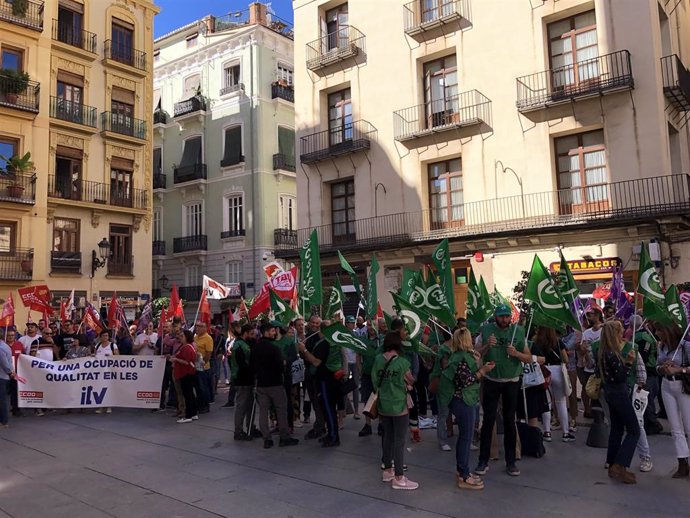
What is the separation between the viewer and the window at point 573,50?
18844 mm

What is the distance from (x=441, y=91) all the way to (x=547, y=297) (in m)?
15.9

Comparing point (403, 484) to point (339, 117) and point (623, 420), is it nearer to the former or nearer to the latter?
point (623, 420)

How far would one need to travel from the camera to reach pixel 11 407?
12.6m

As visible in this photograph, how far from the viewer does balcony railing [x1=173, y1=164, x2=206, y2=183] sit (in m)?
34.7

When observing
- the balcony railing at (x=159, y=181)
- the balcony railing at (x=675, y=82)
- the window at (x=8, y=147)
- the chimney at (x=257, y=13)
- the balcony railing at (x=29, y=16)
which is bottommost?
the balcony railing at (x=675, y=82)

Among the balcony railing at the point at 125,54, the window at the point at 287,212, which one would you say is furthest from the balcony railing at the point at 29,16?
the window at the point at 287,212

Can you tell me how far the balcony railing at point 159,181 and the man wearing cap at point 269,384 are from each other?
97.3ft

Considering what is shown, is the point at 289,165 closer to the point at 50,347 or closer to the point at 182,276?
the point at 182,276

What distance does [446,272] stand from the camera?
870 centimetres

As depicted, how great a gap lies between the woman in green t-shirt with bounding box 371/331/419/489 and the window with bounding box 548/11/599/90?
1514cm

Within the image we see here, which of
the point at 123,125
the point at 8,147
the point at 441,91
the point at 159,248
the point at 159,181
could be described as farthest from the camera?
the point at 159,181

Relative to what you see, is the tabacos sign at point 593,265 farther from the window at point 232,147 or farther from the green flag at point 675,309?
the window at point 232,147

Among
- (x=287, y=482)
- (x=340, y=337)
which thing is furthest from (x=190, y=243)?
(x=287, y=482)

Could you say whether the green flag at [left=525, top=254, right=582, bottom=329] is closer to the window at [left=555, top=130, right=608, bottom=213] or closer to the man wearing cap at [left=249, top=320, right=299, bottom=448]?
the man wearing cap at [left=249, top=320, right=299, bottom=448]
